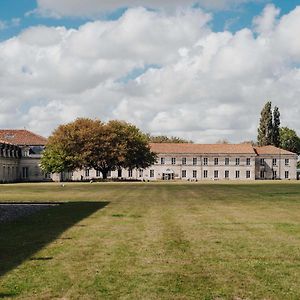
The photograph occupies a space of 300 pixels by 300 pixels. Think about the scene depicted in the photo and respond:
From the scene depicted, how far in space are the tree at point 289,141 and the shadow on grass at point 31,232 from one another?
447ft

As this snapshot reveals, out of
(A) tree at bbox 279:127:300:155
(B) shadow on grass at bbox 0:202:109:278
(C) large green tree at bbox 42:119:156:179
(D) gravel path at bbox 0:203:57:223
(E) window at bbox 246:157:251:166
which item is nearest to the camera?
(B) shadow on grass at bbox 0:202:109:278

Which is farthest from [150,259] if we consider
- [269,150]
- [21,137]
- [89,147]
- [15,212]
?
[269,150]

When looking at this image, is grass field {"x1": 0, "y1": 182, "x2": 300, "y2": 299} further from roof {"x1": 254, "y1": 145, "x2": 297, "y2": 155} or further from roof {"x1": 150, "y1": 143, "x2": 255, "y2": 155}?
roof {"x1": 254, "y1": 145, "x2": 297, "y2": 155}

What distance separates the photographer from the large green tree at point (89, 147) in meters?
90.7

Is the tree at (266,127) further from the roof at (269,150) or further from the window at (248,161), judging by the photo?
the window at (248,161)

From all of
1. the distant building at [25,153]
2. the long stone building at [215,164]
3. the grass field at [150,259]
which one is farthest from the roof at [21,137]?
the grass field at [150,259]

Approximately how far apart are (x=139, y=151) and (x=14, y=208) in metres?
71.5

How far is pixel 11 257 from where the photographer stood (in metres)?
11.7

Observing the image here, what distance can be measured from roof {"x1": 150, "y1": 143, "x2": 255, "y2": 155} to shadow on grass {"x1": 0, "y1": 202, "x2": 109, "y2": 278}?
107129mm

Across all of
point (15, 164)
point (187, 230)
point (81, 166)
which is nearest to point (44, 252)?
point (187, 230)

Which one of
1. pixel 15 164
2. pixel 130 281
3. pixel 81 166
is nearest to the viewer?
pixel 130 281

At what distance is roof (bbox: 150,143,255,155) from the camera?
131100mm

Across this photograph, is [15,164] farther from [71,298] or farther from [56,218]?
[71,298]

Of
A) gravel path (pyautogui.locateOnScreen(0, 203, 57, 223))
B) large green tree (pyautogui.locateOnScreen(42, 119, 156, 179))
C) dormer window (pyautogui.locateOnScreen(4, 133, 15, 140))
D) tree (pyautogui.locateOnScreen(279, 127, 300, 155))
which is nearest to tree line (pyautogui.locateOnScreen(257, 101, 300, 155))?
tree (pyautogui.locateOnScreen(279, 127, 300, 155))
